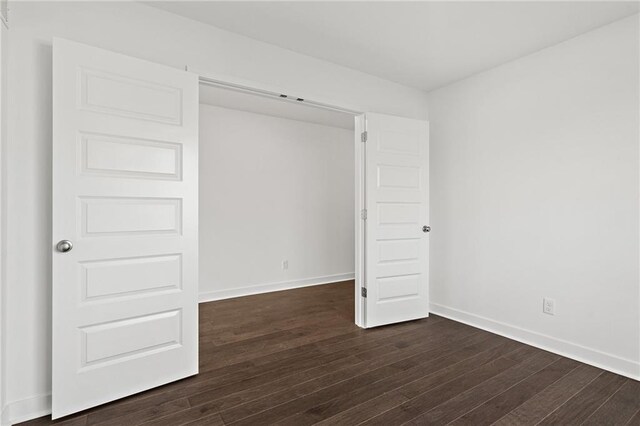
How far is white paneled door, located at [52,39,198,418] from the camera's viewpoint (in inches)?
69.1

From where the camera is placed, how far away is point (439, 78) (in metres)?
3.30

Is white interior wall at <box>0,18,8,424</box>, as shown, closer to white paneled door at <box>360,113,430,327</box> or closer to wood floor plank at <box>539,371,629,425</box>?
white paneled door at <box>360,113,430,327</box>

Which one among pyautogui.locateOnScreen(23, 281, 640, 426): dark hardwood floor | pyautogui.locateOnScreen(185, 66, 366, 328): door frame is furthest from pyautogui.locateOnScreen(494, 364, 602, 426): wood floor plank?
pyautogui.locateOnScreen(185, 66, 366, 328): door frame

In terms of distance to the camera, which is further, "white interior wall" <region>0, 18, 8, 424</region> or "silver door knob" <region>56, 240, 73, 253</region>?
"silver door knob" <region>56, 240, 73, 253</region>

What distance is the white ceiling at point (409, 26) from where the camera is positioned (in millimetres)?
2139

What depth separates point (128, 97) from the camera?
1924mm

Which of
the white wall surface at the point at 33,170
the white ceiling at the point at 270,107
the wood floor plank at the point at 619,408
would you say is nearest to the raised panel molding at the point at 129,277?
the white wall surface at the point at 33,170

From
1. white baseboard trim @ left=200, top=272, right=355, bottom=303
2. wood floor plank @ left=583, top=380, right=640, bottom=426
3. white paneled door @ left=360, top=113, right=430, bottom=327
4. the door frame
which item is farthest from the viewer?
white baseboard trim @ left=200, top=272, right=355, bottom=303

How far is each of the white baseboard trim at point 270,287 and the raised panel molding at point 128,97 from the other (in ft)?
8.35

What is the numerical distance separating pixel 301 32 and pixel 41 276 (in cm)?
240

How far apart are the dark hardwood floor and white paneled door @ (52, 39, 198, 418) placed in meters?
0.22

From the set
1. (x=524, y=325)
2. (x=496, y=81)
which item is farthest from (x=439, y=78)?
(x=524, y=325)

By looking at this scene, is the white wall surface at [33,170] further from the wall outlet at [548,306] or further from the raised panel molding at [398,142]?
the wall outlet at [548,306]

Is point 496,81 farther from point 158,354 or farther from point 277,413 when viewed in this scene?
point 158,354
